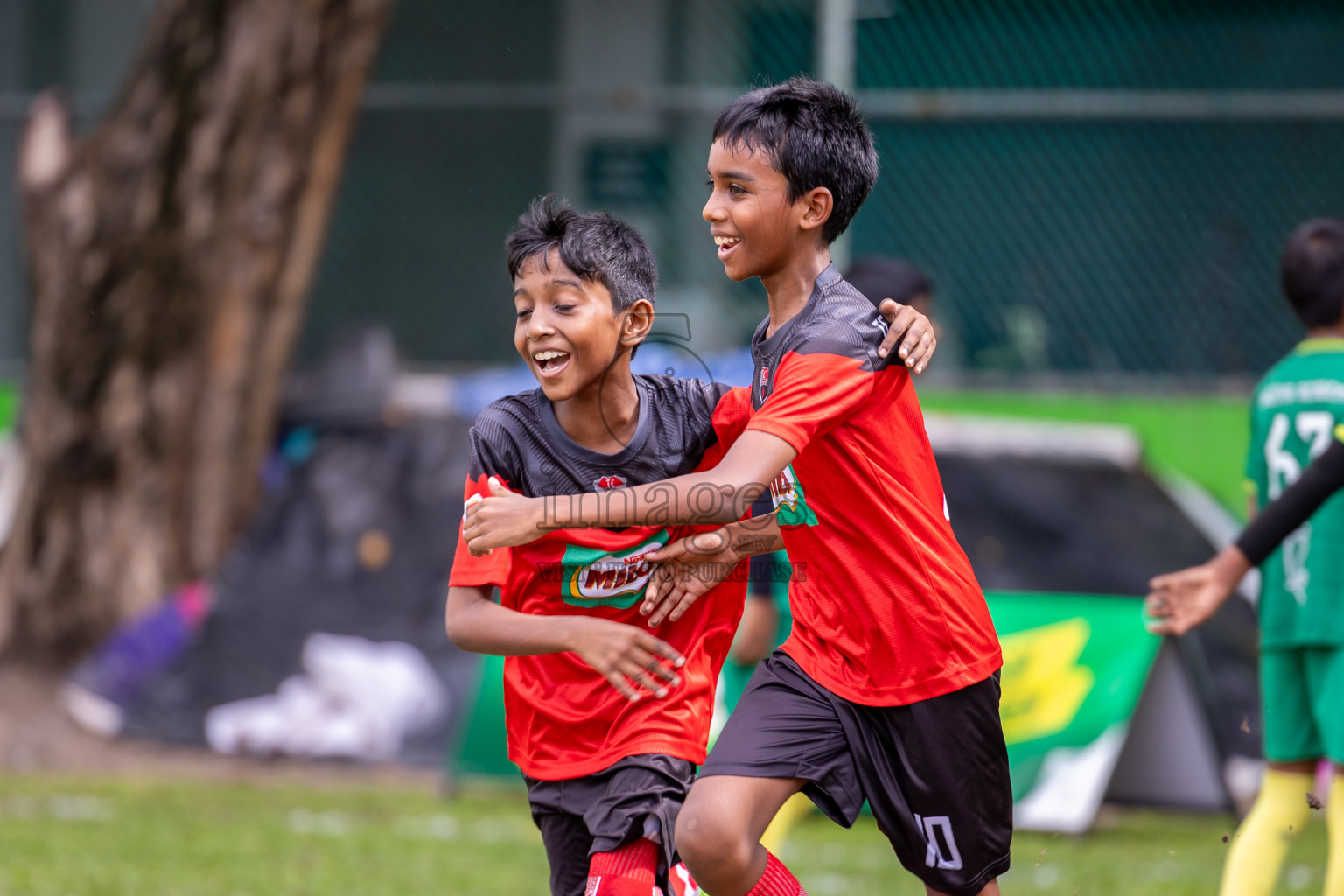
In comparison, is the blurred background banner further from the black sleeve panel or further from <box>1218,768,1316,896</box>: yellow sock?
the black sleeve panel

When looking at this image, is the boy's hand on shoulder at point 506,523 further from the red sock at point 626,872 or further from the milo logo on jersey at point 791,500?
the red sock at point 626,872

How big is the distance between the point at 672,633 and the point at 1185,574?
1.27 meters

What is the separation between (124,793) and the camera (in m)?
5.94

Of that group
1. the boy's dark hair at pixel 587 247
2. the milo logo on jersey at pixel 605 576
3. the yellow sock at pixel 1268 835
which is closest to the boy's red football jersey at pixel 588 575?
the milo logo on jersey at pixel 605 576

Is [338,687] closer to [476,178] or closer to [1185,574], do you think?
[476,178]

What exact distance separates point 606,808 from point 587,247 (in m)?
1.04

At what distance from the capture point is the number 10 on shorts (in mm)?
2584

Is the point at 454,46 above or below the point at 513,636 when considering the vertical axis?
above

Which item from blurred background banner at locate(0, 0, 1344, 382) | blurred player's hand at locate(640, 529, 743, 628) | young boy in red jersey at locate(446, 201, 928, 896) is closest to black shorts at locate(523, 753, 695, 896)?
young boy in red jersey at locate(446, 201, 928, 896)

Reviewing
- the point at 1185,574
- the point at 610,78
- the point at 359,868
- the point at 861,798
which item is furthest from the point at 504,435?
the point at 610,78

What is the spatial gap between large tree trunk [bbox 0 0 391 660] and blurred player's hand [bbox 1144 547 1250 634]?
565 cm

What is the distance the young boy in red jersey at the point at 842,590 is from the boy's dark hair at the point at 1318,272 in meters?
1.74

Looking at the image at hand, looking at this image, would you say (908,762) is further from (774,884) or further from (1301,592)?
(1301,592)

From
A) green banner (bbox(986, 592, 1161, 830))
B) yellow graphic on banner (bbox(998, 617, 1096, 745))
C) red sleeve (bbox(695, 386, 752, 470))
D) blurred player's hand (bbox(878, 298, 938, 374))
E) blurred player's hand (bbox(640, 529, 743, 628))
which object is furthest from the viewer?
yellow graphic on banner (bbox(998, 617, 1096, 745))
